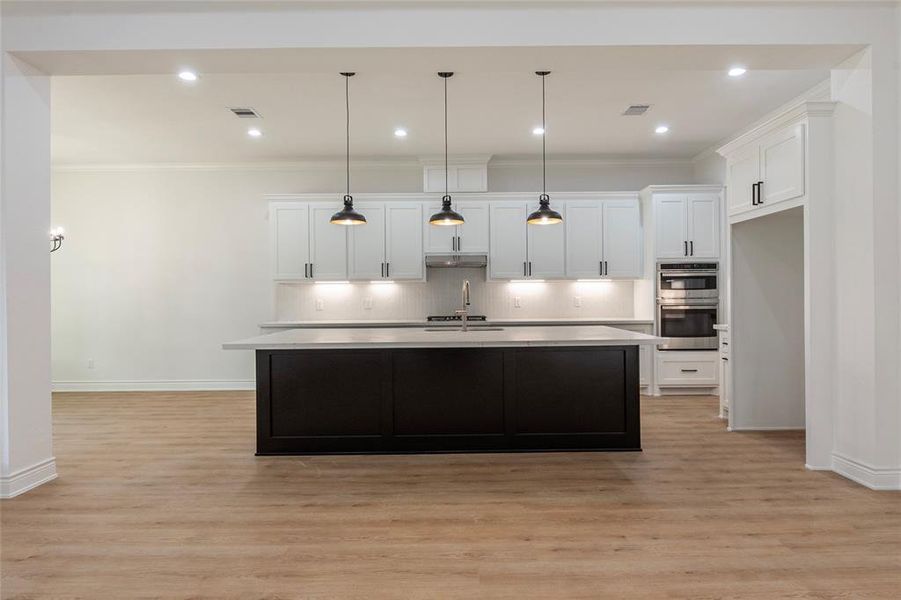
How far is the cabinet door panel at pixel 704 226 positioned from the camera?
6.56m

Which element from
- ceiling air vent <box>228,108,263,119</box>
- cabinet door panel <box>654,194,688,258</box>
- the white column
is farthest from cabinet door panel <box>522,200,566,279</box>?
the white column

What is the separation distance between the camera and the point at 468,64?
352 centimetres

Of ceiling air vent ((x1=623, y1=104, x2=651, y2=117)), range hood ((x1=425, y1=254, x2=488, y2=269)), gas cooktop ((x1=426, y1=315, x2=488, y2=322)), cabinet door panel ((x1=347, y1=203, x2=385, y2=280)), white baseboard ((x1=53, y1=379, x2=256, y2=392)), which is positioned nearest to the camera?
ceiling air vent ((x1=623, y1=104, x2=651, y2=117))

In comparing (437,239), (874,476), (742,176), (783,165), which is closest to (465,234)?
(437,239)

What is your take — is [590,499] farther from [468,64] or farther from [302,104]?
[302,104]

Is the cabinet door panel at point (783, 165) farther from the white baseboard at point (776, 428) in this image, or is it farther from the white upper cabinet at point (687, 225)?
the white upper cabinet at point (687, 225)

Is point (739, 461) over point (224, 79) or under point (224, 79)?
under

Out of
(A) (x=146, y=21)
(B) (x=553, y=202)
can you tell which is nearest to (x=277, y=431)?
(A) (x=146, y=21)

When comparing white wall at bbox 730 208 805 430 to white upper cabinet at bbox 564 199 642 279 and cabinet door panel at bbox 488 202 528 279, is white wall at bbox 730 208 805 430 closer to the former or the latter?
white upper cabinet at bbox 564 199 642 279

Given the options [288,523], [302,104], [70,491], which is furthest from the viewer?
[302,104]

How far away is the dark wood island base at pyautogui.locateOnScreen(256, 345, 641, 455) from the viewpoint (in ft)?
13.4

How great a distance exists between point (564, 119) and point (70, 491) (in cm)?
529

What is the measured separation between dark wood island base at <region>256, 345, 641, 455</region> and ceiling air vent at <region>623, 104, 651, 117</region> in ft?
8.55

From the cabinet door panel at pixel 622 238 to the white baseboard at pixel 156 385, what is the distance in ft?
16.8
